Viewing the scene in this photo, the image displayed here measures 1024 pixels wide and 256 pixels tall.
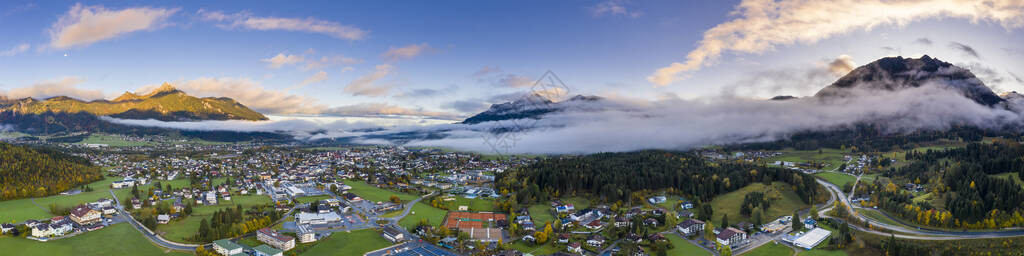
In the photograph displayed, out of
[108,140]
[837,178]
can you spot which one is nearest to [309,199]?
[837,178]

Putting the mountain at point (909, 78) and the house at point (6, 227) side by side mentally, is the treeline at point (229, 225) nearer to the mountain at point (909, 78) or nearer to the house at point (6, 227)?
the house at point (6, 227)

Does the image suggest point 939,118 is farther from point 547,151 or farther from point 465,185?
point 465,185

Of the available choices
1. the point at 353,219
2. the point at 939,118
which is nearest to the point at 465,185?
the point at 353,219

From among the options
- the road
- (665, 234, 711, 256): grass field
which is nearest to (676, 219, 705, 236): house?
(665, 234, 711, 256): grass field

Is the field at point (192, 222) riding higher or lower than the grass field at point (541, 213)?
higher

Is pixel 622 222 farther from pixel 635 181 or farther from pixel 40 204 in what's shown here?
pixel 40 204

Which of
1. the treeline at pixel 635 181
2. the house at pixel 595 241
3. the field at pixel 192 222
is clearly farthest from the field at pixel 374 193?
the house at pixel 595 241
